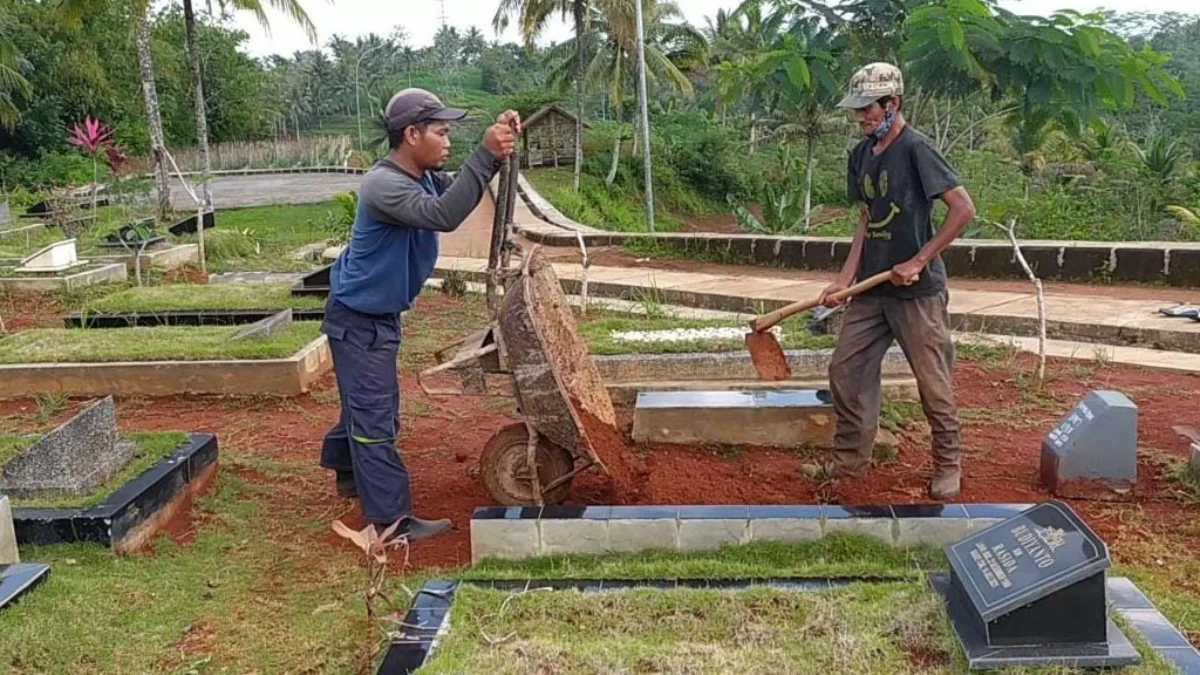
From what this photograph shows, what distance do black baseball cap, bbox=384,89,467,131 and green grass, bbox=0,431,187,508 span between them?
185 centimetres

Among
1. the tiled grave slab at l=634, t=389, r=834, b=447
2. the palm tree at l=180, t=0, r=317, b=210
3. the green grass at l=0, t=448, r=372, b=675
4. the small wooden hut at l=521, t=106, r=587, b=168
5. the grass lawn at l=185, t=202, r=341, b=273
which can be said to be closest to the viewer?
the green grass at l=0, t=448, r=372, b=675

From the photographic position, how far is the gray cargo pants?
4.03 metres

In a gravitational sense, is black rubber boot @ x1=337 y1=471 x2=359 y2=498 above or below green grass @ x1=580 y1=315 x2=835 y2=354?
below

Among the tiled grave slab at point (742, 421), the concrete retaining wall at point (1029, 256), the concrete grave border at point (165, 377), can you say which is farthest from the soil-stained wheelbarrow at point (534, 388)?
→ the concrete retaining wall at point (1029, 256)

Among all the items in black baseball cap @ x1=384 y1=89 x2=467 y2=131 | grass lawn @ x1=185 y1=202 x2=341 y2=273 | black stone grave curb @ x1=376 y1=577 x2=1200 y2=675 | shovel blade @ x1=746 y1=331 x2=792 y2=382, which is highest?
black baseball cap @ x1=384 y1=89 x2=467 y2=131

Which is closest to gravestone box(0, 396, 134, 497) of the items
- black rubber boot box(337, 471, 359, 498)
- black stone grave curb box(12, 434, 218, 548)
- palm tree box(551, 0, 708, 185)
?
black stone grave curb box(12, 434, 218, 548)

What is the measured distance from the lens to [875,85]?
387 cm

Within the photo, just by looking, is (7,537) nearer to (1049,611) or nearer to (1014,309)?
(1049,611)

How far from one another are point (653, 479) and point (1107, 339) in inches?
173

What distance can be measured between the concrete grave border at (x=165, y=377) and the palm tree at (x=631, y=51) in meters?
22.1

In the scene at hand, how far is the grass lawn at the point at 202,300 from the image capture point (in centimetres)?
827

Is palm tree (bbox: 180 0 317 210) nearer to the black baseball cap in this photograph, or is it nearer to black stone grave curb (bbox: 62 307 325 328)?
black stone grave curb (bbox: 62 307 325 328)

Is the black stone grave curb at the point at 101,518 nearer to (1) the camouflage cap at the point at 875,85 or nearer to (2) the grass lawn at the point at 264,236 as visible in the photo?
(1) the camouflage cap at the point at 875,85

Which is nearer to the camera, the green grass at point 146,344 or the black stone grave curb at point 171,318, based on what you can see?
the green grass at point 146,344
